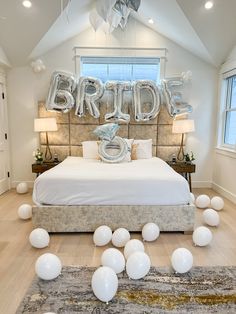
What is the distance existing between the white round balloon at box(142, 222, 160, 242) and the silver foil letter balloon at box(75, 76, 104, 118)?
2.41 metres

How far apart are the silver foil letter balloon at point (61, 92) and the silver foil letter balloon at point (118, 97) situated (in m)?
0.65

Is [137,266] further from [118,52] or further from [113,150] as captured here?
[118,52]

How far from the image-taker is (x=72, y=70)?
4602mm

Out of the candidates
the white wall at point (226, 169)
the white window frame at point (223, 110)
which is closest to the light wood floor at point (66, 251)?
the white wall at point (226, 169)

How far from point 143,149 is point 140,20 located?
2.37 m

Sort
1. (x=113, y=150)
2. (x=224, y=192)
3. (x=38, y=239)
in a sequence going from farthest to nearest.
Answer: (x=224, y=192), (x=113, y=150), (x=38, y=239)

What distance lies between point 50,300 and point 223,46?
14.1ft

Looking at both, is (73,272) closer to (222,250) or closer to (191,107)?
(222,250)

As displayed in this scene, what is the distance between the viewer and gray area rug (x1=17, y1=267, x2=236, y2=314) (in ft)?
5.76

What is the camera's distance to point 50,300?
1829 mm

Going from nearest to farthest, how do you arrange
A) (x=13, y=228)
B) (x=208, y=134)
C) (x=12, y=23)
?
1. (x=13, y=228)
2. (x=12, y=23)
3. (x=208, y=134)

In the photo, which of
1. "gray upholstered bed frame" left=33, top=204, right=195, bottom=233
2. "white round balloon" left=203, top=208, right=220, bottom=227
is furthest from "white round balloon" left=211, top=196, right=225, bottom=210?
"gray upholstered bed frame" left=33, top=204, right=195, bottom=233

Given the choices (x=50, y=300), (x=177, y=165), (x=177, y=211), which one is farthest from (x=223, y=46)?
(x=50, y=300)

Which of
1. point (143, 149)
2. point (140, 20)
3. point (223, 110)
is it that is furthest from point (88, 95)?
point (223, 110)
